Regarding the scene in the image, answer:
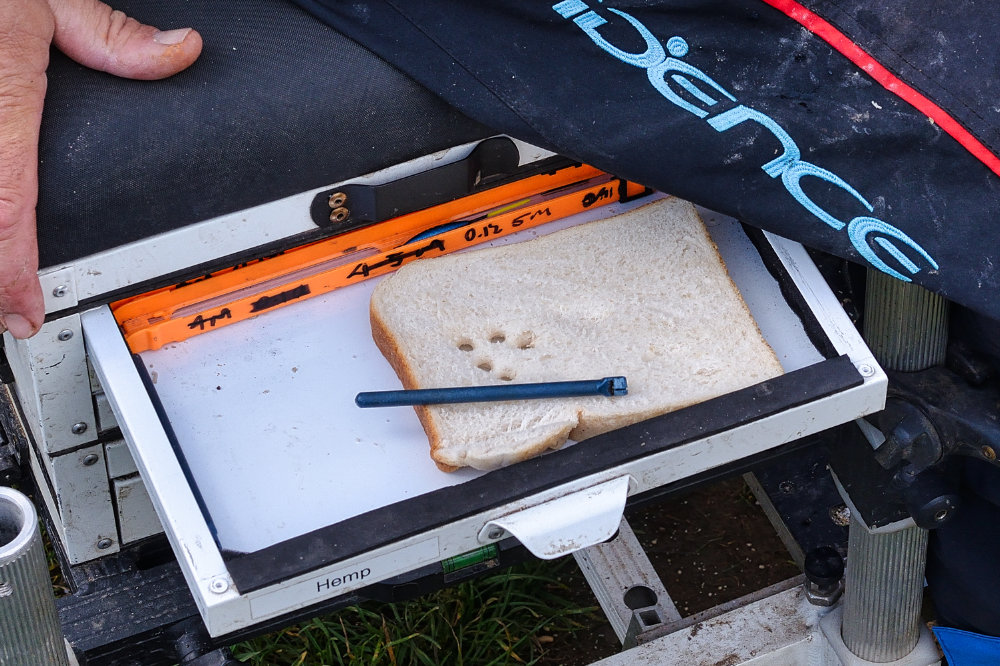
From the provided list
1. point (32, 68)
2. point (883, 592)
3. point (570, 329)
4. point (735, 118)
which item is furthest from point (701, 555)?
point (32, 68)

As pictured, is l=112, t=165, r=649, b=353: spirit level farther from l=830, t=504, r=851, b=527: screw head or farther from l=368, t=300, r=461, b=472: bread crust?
l=830, t=504, r=851, b=527: screw head

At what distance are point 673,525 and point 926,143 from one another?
4.18ft

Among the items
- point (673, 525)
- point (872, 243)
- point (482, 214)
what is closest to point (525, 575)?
point (673, 525)

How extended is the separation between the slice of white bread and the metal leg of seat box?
0.71 m

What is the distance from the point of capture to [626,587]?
214cm

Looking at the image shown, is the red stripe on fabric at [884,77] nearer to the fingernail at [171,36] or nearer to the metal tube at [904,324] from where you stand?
the metal tube at [904,324]

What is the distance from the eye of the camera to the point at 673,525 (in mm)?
2479

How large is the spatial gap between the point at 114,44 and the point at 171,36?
6 centimetres

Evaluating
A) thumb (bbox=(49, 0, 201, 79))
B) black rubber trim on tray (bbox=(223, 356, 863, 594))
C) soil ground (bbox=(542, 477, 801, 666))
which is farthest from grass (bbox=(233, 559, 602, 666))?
thumb (bbox=(49, 0, 201, 79))

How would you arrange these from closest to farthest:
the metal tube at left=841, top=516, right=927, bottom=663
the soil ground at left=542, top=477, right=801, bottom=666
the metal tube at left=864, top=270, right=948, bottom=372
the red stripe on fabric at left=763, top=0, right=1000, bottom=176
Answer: the red stripe on fabric at left=763, top=0, right=1000, bottom=176 < the metal tube at left=864, top=270, right=948, bottom=372 < the metal tube at left=841, top=516, right=927, bottom=663 < the soil ground at left=542, top=477, right=801, bottom=666

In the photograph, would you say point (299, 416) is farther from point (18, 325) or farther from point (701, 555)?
point (701, 555)

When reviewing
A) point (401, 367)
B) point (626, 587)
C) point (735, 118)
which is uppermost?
point (735, 118)

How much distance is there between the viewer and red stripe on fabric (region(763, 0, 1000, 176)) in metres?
1.35

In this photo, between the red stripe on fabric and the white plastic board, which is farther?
the red stripe on fabric
